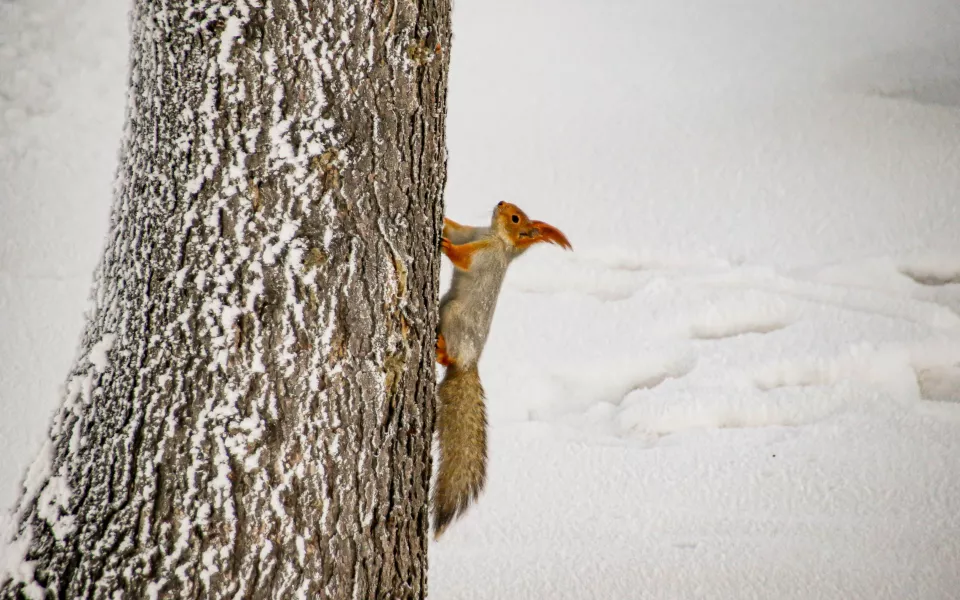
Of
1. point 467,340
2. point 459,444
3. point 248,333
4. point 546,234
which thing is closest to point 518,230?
point 546,234

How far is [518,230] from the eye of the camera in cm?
222

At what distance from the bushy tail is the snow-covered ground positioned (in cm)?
108

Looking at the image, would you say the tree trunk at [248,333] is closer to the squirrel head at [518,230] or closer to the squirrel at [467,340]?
the squirrel at [467,340]

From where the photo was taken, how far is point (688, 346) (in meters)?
A: 3.49

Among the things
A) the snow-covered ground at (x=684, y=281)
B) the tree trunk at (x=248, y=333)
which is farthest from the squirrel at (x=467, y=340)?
the snow-covered ground at (x=684, y=281)

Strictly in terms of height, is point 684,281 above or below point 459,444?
above

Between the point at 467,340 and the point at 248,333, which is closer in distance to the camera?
the point at 248,333

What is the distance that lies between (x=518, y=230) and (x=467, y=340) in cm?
47

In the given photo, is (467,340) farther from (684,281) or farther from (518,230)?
(684,281)

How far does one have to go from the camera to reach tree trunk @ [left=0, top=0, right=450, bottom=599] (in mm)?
1076

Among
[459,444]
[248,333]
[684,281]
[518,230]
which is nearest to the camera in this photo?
[248,333]

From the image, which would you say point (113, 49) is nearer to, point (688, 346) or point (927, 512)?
point (688, 346)

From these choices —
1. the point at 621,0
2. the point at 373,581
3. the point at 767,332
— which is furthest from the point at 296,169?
the point at 621,0

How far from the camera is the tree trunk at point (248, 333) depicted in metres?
1.08
